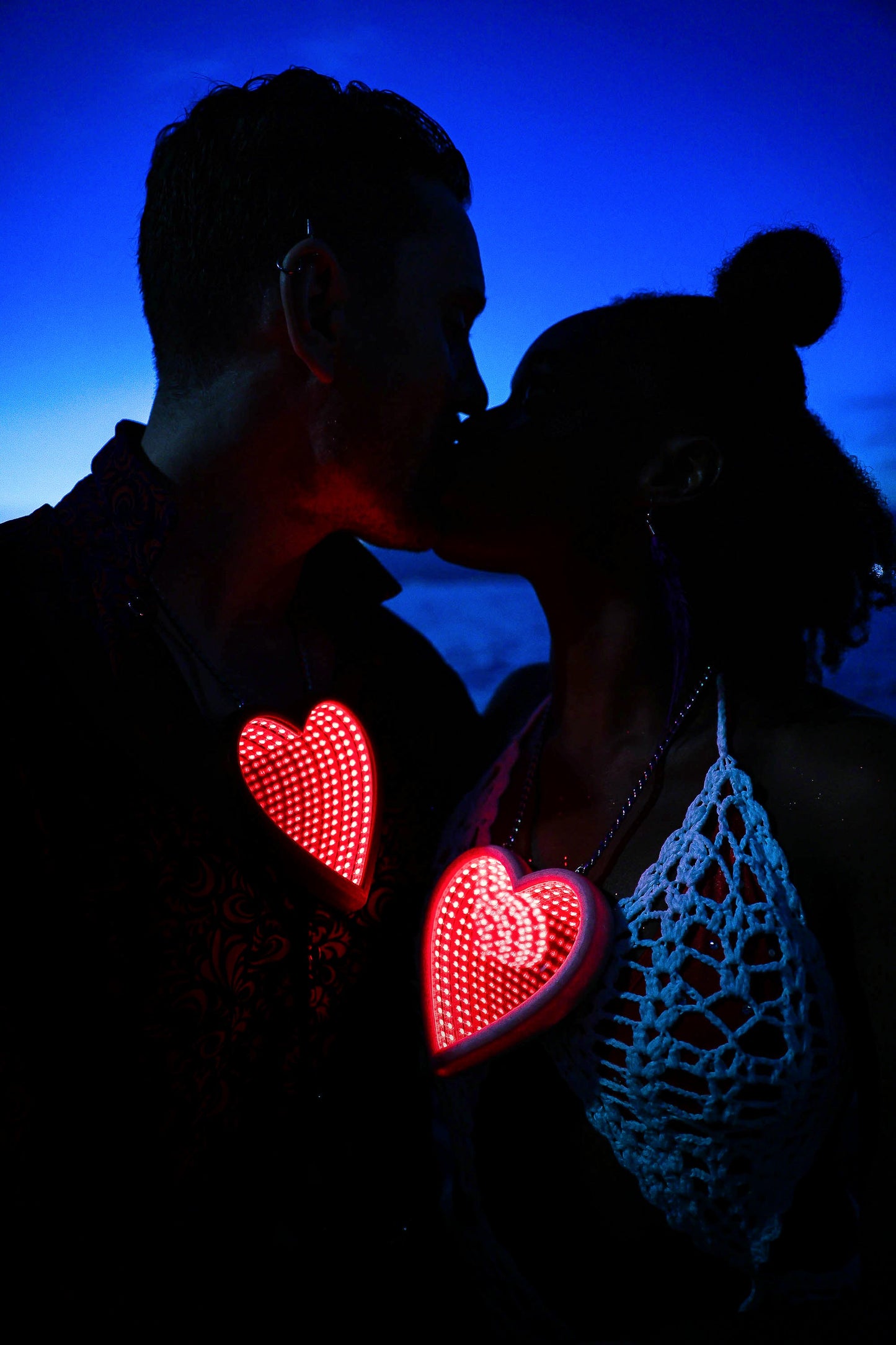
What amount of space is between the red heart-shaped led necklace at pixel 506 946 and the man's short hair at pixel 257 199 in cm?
102

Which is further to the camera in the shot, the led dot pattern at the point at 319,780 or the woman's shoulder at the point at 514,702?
the woman's shoulder at the point at 514,702

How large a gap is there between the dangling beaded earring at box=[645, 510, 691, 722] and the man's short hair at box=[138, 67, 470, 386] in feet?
2.32

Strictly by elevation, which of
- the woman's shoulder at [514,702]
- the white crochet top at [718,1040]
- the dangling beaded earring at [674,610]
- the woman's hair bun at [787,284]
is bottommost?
the white crochet top at [718,1040]

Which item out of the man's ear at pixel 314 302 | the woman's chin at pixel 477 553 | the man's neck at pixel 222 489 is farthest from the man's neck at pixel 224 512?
the woman's chin at pixel 477 553

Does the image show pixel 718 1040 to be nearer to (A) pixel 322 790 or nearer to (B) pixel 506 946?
(B) pixel 506 946

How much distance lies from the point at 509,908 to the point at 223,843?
44 cm

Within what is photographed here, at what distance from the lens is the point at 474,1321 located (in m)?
1.42

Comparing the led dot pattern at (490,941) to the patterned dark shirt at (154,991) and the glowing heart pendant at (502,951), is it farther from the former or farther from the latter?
the patterned dark shirt at (154,991)

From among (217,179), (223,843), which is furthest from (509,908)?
(217,179)

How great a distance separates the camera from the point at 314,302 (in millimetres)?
1588

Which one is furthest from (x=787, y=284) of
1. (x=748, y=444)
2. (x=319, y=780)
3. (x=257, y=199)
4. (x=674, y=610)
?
(x=319, y=780)

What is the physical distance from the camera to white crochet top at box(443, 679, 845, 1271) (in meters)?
1.14

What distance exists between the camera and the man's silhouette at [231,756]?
4.18 feet

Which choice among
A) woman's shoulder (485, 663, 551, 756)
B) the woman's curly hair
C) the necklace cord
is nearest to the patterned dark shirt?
the necklace cord
